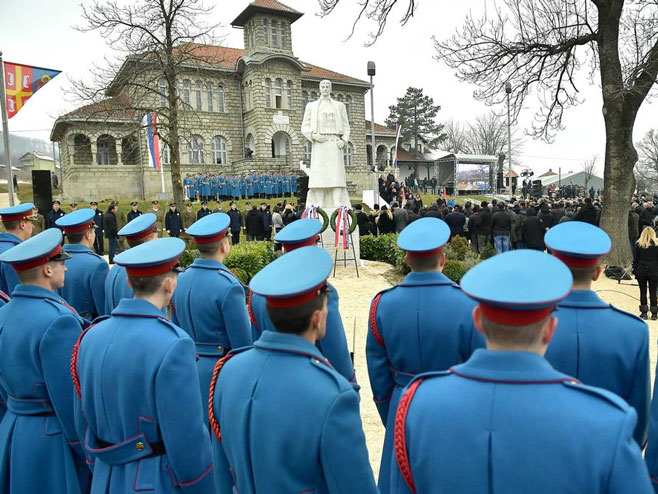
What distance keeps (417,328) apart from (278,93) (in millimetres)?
41840

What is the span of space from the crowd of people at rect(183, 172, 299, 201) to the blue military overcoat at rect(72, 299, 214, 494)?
28.6 metres

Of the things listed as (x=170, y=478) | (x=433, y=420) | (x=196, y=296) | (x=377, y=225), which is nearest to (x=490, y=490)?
(x=433, y=420)

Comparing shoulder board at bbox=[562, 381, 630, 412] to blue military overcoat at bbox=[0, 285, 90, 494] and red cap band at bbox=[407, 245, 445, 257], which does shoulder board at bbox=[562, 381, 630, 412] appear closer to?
red cap band at bbox=[407, 245, 445, 257]

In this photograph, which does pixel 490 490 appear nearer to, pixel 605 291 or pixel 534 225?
pixel 605 291

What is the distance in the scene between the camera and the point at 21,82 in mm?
13109

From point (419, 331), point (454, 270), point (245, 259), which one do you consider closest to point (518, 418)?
point (419, 331)

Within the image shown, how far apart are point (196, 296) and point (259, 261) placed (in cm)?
781

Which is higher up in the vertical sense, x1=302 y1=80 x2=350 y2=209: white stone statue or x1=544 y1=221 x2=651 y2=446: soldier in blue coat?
x1=302 y1=80 x2=350 y2=209: white stone statue

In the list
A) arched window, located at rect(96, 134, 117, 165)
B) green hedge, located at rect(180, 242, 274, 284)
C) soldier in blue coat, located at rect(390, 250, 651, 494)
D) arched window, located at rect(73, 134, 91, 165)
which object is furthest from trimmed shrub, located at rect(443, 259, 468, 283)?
arched window, located at rect(96, 134, 117, 165)

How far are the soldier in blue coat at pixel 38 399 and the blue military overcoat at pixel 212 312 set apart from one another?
0.95 m

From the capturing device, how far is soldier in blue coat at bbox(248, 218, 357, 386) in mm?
3445

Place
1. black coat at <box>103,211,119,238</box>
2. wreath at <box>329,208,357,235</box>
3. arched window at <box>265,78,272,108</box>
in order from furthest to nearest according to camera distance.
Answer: arched window at <box>265,78,272,108</box> → black coat at <box>103,211,119,238</box> → wreath at <box>329,208,357,235</box>

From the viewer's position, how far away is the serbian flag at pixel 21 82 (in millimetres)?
12930

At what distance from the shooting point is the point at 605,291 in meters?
11.6
